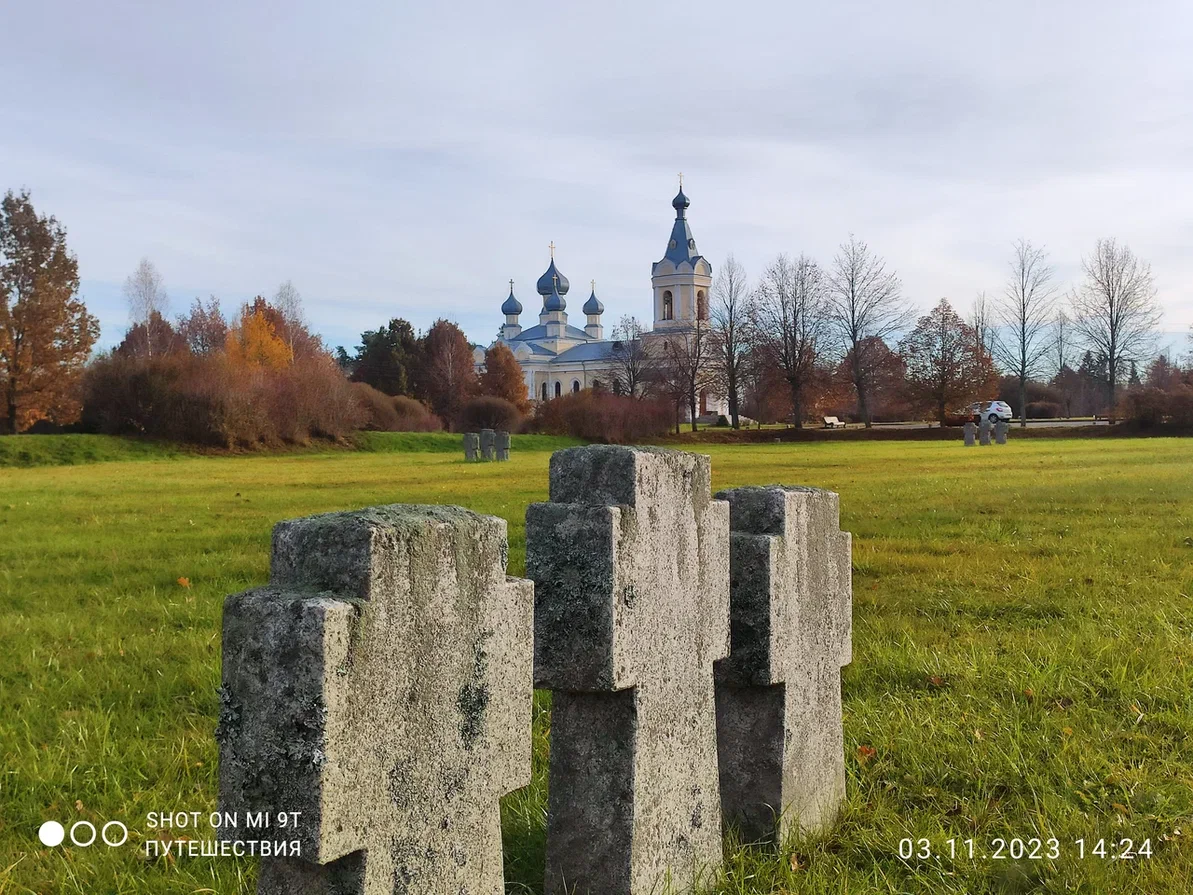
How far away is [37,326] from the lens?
38.3m

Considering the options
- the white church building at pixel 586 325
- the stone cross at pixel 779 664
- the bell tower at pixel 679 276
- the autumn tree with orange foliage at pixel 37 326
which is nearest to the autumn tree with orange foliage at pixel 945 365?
the white church building at pixel 586 325

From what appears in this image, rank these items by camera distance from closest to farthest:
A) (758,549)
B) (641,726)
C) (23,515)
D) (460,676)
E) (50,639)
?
(460,676), (641,726), (758,549), (50,639), (23,515)

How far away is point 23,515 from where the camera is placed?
12242 mm

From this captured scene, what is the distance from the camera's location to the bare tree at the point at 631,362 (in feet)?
225

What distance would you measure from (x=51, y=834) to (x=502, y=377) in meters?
69.4

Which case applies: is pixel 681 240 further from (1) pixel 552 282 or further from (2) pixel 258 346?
(2) pixel 258 346

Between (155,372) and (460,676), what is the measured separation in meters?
40.4

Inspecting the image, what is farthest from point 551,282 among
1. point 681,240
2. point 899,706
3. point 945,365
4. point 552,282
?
point 899,706

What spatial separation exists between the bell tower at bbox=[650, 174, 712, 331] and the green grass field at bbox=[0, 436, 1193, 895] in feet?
272

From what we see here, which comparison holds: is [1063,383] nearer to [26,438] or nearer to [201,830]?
[26,438]

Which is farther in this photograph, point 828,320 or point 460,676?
point 828,320

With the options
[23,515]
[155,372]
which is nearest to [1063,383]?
[155,372]

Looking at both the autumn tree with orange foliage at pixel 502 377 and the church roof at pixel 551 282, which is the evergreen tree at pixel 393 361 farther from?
the church roof at pixel 551 282

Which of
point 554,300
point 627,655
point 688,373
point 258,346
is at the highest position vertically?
point 554,300
